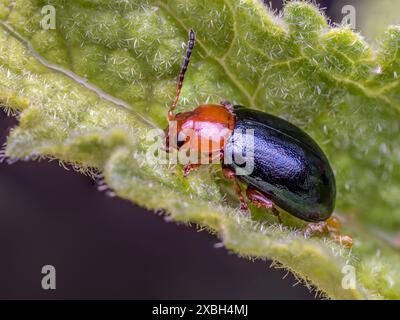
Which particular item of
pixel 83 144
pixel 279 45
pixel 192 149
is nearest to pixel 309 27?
pixel 279 45

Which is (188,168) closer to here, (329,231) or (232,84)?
(232,84)

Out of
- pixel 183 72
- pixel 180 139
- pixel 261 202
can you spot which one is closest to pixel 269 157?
pixel 261 202

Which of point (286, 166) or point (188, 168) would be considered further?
point (286, 166)

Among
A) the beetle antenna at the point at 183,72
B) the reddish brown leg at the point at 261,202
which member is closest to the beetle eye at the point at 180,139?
the beetle antenna at the point at 183,72

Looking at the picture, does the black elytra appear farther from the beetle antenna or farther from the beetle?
the beetle antenna
